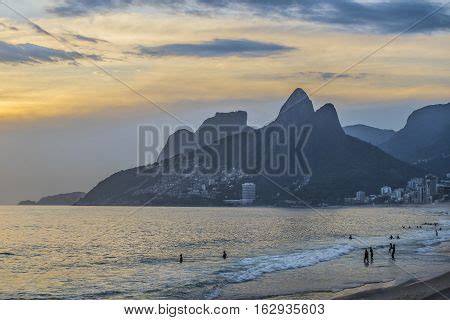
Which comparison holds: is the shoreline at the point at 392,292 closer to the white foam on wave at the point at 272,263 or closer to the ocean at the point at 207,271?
the ocean at the point at 207,271

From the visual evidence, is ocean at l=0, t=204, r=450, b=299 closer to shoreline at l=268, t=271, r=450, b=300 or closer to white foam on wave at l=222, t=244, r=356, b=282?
white foam on wave at l=222, t=244, r=356, b=282

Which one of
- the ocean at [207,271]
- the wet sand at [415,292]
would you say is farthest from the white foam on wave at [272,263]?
the wet sand at [415,292]

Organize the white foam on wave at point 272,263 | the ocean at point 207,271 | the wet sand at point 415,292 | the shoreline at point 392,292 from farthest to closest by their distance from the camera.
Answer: the white foam on wave at point 272,263 → the ocean at point 207,271 → the shoreline at point 392,292 → the wet sand at point 415,292

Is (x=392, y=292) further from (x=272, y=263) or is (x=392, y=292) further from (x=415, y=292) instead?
(x=272, y=263)

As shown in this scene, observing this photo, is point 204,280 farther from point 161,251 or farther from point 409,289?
point 161,251

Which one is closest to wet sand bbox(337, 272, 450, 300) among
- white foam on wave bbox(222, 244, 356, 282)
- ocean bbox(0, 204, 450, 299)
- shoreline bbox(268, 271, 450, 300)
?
shoreline bbox(268, 271, 450, 300)

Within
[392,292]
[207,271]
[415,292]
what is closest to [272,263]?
[207,271]

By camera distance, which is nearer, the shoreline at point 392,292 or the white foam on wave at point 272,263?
the shoreline at point 392,292

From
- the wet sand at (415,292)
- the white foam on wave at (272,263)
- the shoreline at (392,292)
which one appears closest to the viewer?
the wet sand at (415,292)

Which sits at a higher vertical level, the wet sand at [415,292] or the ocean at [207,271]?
the wet sand at [415,292]
